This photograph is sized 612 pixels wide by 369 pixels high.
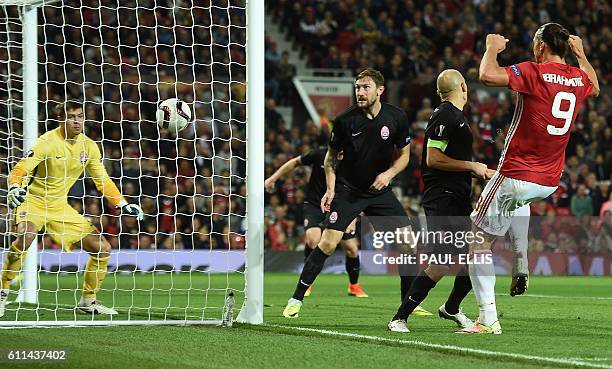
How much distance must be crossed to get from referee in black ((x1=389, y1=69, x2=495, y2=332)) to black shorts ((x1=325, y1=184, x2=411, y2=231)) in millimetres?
1252

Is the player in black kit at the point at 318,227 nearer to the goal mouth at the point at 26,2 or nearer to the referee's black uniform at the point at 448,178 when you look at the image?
the goal mouth at the point at 26,2

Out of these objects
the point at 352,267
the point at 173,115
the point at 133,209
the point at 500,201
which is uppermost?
the point at 173,115

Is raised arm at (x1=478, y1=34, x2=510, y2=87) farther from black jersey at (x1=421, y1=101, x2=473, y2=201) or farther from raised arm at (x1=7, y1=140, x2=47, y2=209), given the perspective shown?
raised arm at (x1=7, y1=140, x2=47, y2=209)

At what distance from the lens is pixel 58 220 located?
32.1 feet

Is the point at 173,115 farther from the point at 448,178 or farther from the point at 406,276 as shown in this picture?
the point at 406,276

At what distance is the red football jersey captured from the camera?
7109mm

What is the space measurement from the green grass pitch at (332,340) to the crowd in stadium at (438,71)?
8.87 m

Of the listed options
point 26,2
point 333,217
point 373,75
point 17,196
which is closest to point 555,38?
point 373,75

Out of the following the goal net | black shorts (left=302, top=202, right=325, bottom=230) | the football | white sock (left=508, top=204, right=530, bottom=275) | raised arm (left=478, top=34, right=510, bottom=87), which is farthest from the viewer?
black shorts (left=302, top=202, right=325, bottom=230)

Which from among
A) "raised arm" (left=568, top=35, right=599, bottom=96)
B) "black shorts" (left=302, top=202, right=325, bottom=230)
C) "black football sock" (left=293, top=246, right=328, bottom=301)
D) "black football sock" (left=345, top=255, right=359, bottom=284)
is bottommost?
"black football sock" (left=345, top=255, right=359, bottom=284)

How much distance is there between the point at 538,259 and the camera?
67.6 ft

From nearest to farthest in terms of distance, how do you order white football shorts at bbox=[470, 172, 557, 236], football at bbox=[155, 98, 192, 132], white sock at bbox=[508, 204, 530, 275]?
white football shorts at bbox=[470, 172, 557, 236], white sock at bbox=[508, 204, 530, 275], football at bbox=[155, 98, 192, 132]

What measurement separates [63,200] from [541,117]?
16.0ft

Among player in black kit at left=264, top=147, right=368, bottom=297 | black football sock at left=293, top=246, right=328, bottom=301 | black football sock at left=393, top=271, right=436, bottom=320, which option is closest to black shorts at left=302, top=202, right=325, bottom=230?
player in black kit at left=264, top=147, right=368, bottom=297
